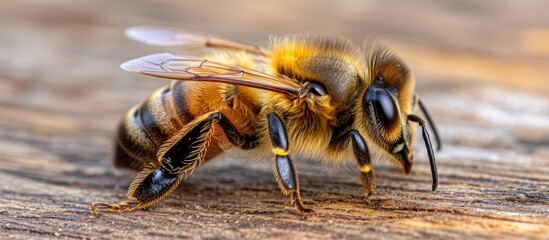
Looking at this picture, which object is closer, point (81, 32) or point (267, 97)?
point (267, 97)

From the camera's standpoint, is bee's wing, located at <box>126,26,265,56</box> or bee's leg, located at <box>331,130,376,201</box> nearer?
bee's leg, located at <box>331,130,376,201</box>

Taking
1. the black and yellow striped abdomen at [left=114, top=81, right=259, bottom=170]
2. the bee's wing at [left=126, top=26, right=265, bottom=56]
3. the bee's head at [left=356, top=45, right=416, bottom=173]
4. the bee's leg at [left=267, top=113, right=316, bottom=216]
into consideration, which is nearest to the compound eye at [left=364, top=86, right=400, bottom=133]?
the bee's head at [left=356, top=45, right=416, bottom=173]

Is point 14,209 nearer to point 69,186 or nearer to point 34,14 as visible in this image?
point 69,186

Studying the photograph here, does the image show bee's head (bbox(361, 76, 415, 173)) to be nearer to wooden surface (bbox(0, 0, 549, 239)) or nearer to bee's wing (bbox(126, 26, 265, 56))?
wooden surface (bbox(0, 0, 549, 239))

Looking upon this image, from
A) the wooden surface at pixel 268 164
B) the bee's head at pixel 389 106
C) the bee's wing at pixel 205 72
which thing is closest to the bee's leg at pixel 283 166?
the wooden surface at pixel 268 164

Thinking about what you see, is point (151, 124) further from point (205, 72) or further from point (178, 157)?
point (205, 72)

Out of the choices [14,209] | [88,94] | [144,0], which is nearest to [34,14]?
[144,0]
